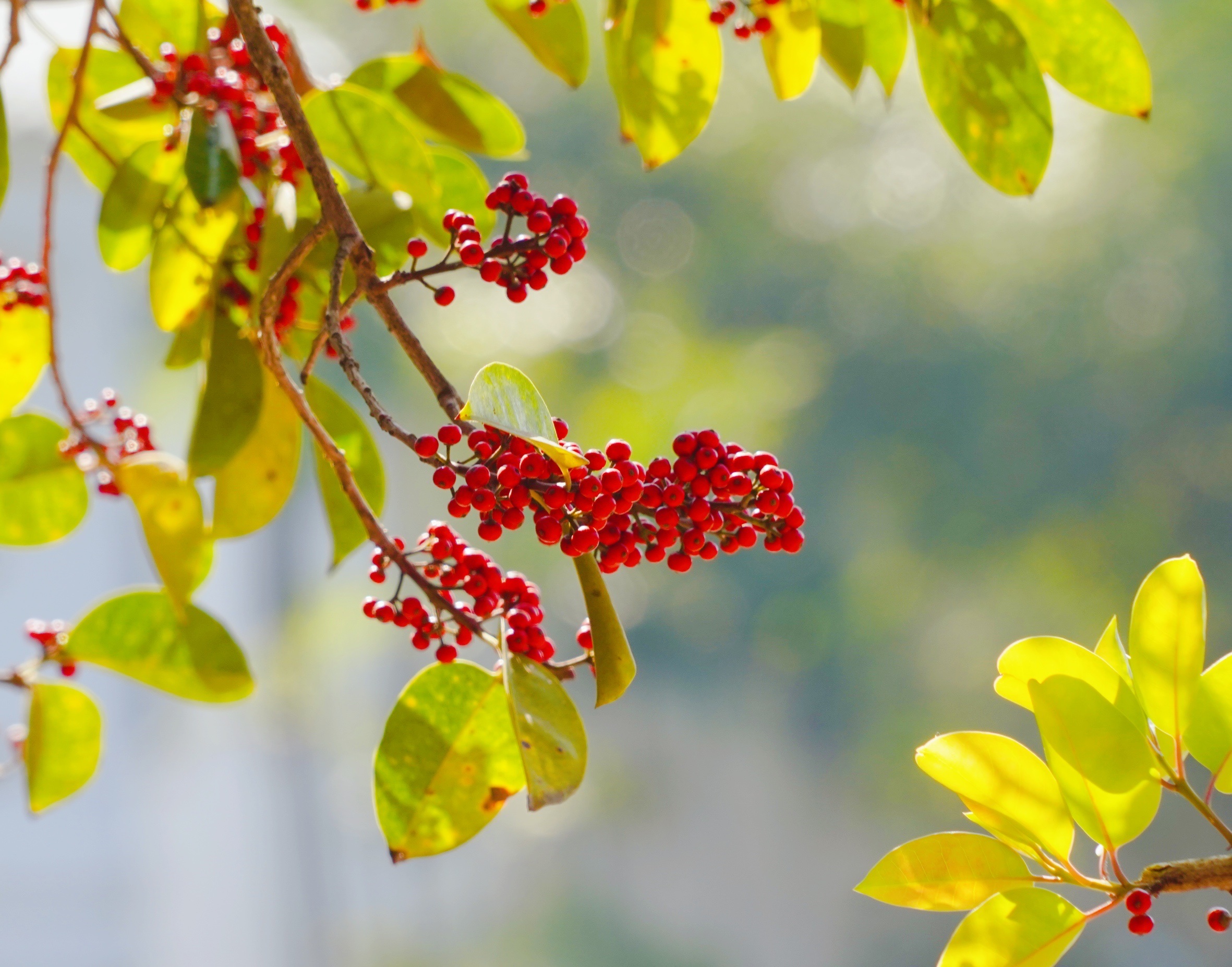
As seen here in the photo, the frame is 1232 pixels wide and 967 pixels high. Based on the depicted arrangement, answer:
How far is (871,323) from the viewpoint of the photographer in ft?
9.65

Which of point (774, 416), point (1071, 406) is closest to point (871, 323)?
point (774, 416)

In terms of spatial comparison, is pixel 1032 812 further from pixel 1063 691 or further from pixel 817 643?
pixel 817 643

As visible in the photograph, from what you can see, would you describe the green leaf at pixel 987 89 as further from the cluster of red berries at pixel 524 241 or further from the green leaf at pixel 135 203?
the green leaf at pixel 135 203

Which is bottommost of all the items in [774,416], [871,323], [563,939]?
[563,939]

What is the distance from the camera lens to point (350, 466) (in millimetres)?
481

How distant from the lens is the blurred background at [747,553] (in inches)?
105

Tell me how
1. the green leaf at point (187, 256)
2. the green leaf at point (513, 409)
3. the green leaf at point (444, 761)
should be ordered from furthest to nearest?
1. the green leaf at point (187, 256)
2. the green leaf at point (444, 761)
3. the green leaf at point (513, 409)

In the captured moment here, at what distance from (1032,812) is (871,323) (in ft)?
8.95

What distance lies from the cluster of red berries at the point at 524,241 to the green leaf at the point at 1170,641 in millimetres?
200

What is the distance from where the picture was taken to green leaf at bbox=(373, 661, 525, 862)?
38 centimetres

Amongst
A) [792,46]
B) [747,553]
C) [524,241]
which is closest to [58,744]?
[524,241]

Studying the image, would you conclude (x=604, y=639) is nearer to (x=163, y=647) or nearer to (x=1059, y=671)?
(x=1059, y=671)

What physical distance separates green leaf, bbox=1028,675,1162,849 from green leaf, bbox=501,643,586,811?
142 millimetres

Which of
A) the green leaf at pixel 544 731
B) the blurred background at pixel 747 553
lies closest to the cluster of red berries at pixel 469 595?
the green leaf at pixel 544 731
